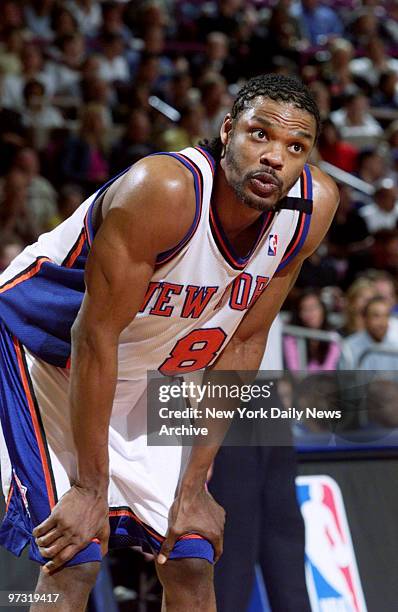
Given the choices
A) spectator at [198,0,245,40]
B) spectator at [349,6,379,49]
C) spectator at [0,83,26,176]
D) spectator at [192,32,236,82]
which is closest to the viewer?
spectator at [0,83,26,176]

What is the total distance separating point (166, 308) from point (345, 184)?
6683mm

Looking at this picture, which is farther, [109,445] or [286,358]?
[286,358]

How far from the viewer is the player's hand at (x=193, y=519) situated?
8.47ft

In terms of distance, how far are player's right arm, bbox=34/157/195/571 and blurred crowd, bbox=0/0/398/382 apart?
3.38 meters

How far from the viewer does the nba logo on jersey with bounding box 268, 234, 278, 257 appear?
2.58 metres

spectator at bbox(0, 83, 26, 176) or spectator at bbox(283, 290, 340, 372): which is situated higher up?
spectator at bbox(0, 83, 26, 176)

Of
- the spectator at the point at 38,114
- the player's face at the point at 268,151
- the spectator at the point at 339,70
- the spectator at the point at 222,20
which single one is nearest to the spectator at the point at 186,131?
the spectator at the point at 38,114

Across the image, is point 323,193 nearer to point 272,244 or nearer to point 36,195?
point 272,244

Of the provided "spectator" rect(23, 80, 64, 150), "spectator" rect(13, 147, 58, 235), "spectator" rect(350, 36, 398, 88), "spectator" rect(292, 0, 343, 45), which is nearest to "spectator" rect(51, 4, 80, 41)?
"spectator" rect(23, 80, 64, 150)

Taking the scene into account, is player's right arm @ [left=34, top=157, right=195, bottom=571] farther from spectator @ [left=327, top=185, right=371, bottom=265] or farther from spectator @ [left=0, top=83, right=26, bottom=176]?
spectator @ [left=327, top=185, right=371, bottom=265]

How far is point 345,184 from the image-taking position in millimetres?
8945

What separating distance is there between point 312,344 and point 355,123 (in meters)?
4.38

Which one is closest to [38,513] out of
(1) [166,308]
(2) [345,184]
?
(1) [166,308]

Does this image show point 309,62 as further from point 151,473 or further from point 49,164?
point 151,473
